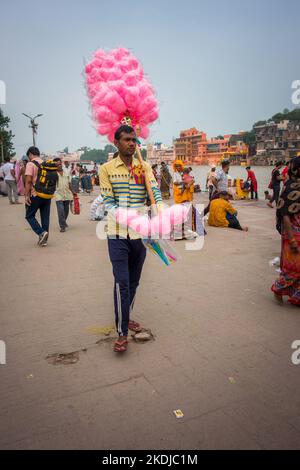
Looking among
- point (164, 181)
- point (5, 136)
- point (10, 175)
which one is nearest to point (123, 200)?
point (10, 175)

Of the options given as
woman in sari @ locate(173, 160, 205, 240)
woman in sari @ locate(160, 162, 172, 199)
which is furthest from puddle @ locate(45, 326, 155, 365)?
woman in sari @ locate(160, 162, 172, 199)

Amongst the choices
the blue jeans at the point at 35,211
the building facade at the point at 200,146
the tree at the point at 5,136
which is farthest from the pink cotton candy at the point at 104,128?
the building facade at the point at 200,146

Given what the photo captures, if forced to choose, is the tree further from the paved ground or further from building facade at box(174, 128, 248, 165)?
building facade at box(174, 128, 248, 165)

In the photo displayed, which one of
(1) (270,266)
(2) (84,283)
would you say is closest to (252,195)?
(1) (270,266)

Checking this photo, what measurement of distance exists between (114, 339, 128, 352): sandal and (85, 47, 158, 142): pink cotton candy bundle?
2.06 metres

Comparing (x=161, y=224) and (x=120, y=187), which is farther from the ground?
(x=120, y=187)

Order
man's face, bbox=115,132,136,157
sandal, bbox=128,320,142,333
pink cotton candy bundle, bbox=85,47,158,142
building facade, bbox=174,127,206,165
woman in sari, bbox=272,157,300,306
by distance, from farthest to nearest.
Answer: building facade, bbox=174,127,206,165 → woman in sari, bbox=272,157,300,306 → pink cotton candy bundle, bbox=85,47,158,142 → sandal, bbox=128,320,142,333 → man's face, bbox=115,132,136,157

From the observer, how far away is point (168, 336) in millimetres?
3340

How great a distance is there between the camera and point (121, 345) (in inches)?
118

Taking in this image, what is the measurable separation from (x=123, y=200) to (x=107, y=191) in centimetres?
16

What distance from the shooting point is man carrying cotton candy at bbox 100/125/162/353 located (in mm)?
2918

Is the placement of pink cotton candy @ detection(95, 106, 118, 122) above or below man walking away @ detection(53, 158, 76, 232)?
above

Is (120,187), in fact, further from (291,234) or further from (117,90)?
(291,234)

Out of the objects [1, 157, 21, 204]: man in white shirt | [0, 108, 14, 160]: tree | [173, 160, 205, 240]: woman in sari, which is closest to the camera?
[173, 160, 205, 240]: woman in sari
